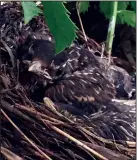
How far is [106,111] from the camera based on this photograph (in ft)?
3.66

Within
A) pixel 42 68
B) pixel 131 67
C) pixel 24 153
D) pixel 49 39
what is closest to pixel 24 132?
pixel 24 153

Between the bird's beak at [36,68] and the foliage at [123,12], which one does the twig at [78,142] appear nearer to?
the bird's beak at [36,68]

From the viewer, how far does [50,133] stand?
1.01 meters

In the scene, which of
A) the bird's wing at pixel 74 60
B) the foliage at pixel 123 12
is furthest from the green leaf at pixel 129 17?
the bird's wing at pixel 74 60

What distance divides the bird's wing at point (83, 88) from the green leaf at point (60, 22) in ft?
1.30

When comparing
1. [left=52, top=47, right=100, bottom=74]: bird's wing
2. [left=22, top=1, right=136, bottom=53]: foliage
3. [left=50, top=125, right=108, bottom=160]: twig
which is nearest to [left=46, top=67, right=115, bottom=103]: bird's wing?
[left=52, top=47, right=100, bottom=74]: bird's wing

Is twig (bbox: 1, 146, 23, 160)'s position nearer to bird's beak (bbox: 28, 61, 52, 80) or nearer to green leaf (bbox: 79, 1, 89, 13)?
bird's beak (bbox: 28, 61, 52, 80)

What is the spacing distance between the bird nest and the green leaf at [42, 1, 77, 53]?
0.31 metres

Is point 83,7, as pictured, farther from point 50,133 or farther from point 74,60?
point 50,133

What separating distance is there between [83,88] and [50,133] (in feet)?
0.66

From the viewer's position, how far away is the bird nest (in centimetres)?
99

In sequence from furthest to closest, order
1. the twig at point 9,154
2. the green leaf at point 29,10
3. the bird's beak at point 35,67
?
the bird's beak at point 35,67 → the twig at point 9,154 → the green leaf at point 29,10

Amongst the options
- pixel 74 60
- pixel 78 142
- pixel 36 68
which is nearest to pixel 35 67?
pixel 36 68

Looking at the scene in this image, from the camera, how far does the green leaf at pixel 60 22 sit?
72 cm
